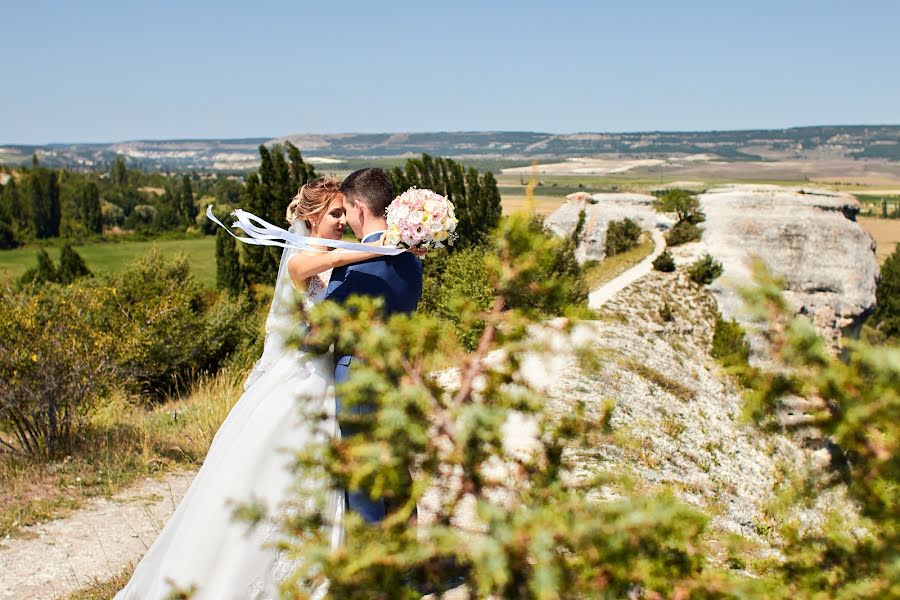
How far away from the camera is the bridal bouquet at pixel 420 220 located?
3.61 m

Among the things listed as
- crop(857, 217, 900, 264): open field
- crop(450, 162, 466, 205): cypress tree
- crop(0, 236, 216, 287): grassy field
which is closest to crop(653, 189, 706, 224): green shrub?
crop(450, 162, 466, 205): cypress tree

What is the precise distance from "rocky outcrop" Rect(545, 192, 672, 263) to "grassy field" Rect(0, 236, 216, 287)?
131 ft

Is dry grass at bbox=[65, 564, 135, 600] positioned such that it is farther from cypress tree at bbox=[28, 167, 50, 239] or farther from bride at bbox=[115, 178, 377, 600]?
cypress tree at bbox=[28, 167, 50, 239]

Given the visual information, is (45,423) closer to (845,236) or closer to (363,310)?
(363,310)

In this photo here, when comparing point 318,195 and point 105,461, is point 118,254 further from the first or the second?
point 318,195

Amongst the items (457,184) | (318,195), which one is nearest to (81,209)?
(457,184)

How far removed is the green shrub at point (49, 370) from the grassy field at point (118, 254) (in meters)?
62.0

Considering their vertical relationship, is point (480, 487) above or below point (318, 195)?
below

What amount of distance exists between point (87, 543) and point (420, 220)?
13.7 ft

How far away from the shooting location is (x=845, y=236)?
29.4 m

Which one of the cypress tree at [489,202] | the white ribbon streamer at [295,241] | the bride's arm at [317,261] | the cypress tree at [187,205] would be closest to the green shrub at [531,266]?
the white ribbon streamer at [295,241]

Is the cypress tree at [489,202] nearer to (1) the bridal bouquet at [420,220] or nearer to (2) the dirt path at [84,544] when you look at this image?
(2) the dirt path at [84,544]

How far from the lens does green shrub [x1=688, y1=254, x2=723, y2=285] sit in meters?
24.0

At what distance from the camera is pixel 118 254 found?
87312mm
